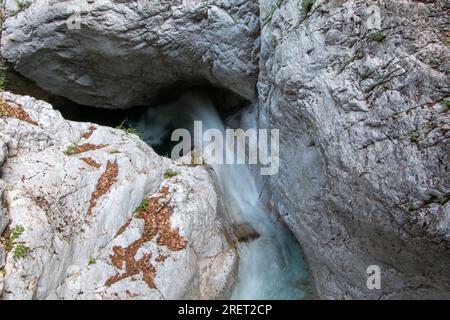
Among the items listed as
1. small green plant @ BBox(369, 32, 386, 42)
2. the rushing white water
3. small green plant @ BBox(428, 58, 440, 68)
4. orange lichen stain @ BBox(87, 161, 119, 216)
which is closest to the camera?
small green plant @ BBox(428, 58, 440, 68)

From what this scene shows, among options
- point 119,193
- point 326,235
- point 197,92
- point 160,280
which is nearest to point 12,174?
point 119,193

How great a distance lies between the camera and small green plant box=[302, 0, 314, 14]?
8.47 metres

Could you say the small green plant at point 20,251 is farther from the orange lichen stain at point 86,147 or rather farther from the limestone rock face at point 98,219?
the orange lichen stain at point 86,147

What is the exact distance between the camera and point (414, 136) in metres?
6.91

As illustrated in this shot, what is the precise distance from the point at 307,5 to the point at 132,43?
5224mm

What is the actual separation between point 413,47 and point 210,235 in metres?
5.25

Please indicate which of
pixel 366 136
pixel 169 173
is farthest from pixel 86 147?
pixel 366 136

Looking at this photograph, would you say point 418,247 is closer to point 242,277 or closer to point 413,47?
point 413,47

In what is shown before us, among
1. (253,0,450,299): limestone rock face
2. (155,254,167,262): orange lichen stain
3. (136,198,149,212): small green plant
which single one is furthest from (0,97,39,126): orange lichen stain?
(253,0,450,299): limestone rock face

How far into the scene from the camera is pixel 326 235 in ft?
29.1

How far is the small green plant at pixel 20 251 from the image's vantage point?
22.2ft

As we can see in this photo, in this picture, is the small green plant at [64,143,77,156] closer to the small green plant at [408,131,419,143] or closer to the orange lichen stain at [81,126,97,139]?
the orange lichen stain at [81,126,97,139]

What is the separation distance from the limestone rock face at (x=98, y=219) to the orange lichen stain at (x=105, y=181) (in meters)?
0.02

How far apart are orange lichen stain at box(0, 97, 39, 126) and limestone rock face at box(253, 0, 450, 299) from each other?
498 cm
